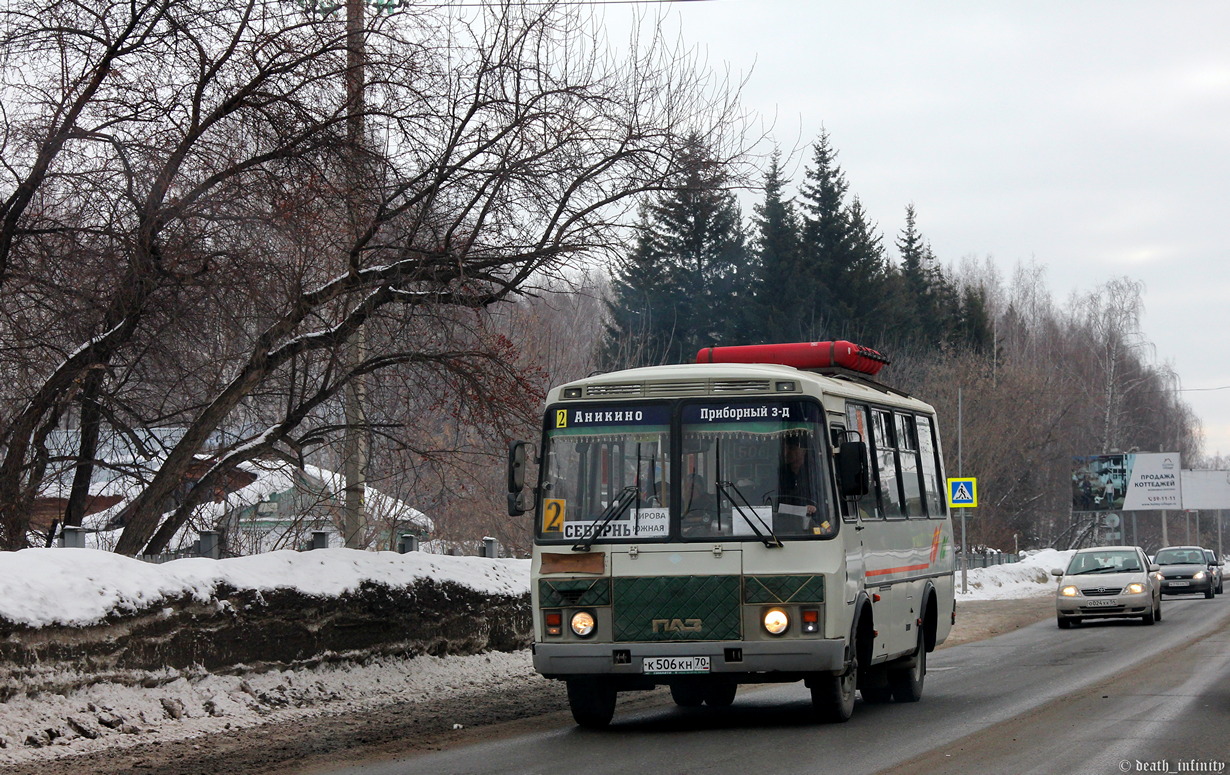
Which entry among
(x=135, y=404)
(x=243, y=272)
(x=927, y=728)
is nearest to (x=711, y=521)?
(x=927, y=728)

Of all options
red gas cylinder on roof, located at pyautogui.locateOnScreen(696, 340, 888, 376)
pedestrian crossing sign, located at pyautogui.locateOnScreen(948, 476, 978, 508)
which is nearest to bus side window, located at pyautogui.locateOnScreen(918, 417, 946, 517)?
red gas cylinder on roof, located at pyautogui.locateOnScreen(696, 340, 888, 376)

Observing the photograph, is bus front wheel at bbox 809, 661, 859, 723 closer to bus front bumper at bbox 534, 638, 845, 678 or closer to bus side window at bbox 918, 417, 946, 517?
bus front bumper at bbox 534, 638, 845, 678

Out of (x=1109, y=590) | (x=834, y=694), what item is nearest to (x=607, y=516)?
(x=834, y=694)

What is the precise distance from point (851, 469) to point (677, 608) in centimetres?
174

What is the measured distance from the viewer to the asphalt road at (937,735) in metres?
9.54

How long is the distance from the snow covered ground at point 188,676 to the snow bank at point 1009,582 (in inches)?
1097

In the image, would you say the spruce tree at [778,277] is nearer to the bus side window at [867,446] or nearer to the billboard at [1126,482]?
the billboard at [1126,482]

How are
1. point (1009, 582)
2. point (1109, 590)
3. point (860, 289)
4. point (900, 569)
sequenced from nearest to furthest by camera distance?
1. point (900, 569)
2. point (1109, 590)
3. point (1009, 582)
4. point (860, 289)

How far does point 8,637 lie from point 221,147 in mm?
6041

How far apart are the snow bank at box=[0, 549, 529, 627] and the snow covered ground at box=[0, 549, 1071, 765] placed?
0.01 meters

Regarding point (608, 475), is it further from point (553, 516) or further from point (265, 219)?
point (265, 219)

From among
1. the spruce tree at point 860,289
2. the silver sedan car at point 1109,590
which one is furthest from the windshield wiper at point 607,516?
the spruce tree at point 860,289

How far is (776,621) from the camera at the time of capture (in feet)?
36.4

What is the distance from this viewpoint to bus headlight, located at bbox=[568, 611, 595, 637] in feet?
37.5
